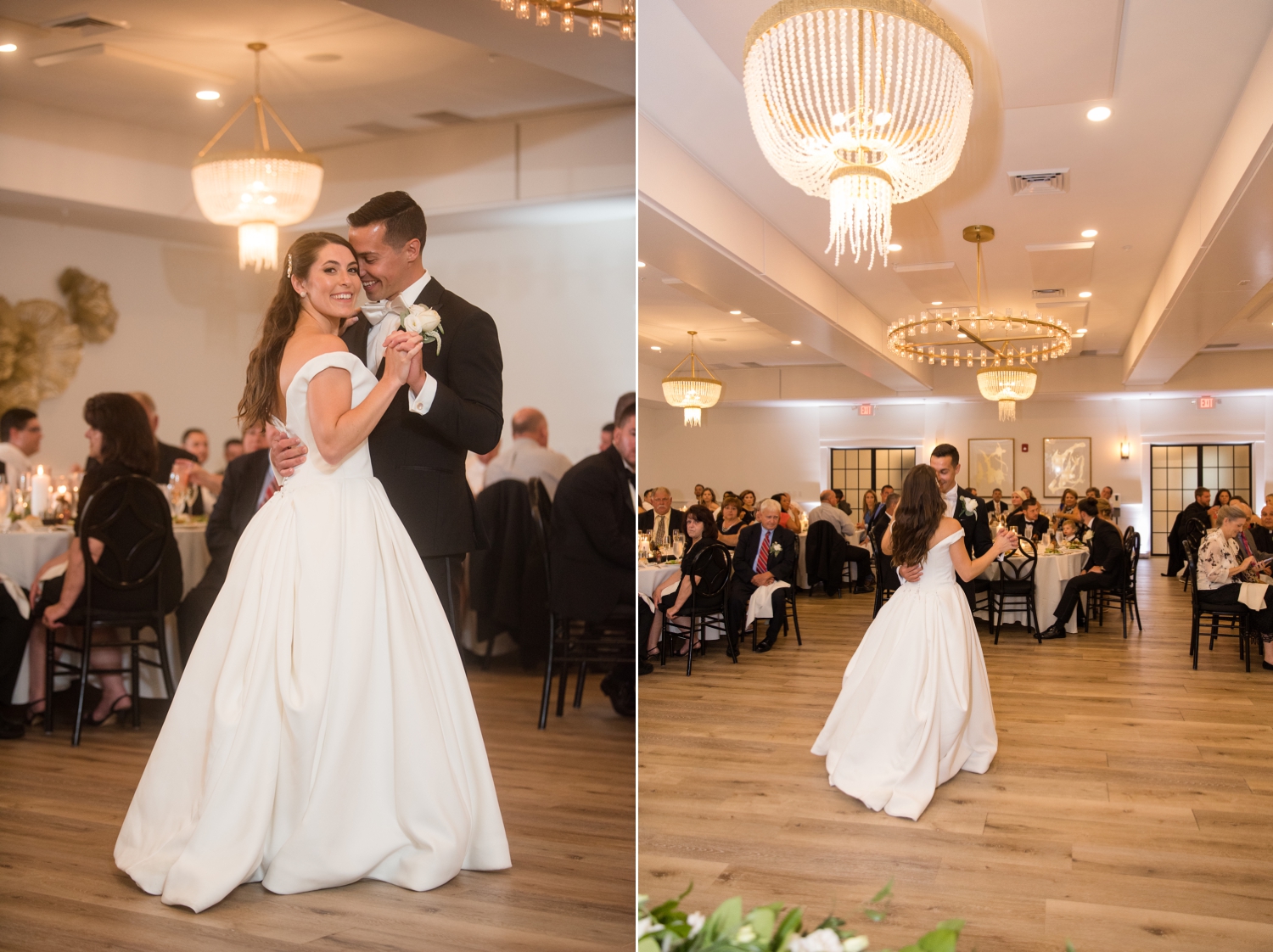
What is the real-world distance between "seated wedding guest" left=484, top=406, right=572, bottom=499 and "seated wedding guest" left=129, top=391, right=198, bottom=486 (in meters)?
0.58

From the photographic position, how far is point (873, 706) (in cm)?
426

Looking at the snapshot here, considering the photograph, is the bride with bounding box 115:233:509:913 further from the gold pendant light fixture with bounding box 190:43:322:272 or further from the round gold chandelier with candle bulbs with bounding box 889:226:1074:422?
the round gold chandelier with candle bulbs with bounding box 889:226:1074:422

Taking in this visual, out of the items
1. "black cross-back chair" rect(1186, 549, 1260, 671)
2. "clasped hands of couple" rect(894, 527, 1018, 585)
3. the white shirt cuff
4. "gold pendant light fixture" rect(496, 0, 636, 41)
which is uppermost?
"gold pendant light fixture" rect(496, 0, 636, 41)

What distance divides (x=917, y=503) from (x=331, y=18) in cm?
341

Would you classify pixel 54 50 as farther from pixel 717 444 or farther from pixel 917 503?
pixel 717 444

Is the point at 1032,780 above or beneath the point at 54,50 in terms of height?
beneath

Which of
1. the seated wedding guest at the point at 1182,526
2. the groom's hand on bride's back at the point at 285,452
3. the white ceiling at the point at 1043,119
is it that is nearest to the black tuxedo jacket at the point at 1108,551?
the white ceiling at the point at 1043,119

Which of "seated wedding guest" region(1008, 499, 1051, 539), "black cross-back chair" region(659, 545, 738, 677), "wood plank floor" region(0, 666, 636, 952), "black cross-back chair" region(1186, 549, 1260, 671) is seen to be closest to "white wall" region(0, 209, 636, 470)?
"wood plank floor" region(0, 666, 636, 952)

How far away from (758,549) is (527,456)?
19.3 feet

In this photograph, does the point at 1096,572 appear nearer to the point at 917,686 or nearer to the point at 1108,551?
the point at 1108,551

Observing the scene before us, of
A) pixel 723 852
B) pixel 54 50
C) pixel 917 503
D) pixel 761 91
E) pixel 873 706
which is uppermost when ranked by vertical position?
pixel 761 91

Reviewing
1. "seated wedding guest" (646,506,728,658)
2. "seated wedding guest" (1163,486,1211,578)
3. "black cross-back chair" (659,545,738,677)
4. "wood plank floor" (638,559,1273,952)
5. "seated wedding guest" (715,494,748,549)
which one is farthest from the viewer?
"seated wedding guest" (1163,486,1211,578)

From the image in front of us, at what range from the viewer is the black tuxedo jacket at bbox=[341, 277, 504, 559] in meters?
1.71

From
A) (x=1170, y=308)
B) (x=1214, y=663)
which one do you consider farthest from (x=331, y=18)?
(x=1170, y=308)
